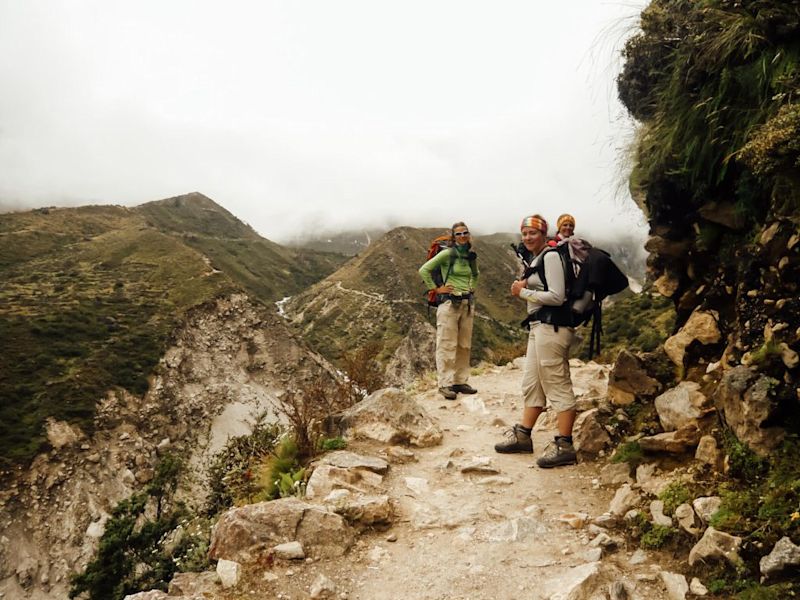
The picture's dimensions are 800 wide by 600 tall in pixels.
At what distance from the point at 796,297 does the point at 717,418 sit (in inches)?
44.1

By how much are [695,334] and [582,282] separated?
1.21m

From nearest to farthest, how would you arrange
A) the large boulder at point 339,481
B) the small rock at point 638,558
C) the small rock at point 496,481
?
1. the small rock at point 638,558
2. the large boulder at point 339,481
3. the small rock at point 496,481

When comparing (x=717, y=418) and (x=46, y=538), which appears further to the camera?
(x=46, y=538)

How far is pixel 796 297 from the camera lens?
3492 mm

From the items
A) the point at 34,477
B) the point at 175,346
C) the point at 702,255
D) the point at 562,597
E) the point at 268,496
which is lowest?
the point at 34,477

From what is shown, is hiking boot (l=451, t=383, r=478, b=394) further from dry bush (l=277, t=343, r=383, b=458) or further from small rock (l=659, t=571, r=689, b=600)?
small rock (l=659, t=571, r=689, b=600)

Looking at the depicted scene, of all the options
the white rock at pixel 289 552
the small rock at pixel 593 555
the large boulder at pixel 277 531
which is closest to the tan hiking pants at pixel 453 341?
the large boulder at pixel 277 531

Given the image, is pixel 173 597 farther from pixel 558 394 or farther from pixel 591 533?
pixel 558 394

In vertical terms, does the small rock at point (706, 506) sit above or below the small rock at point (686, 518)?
above

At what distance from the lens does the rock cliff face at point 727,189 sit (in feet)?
Answer: 11.4

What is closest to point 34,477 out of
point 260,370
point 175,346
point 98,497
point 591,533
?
point 98,497

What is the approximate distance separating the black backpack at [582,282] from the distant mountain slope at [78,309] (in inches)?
2010

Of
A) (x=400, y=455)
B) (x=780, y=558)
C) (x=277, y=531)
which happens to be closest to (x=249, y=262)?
(x=400, y=455)

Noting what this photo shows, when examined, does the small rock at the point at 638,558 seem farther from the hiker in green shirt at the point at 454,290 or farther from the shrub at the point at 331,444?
the hiker in green shirt at the point at 454,290
